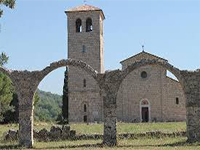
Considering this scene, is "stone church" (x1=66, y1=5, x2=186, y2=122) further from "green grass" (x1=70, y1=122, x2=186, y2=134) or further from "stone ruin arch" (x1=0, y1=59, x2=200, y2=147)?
"stone ruin arch" (x1=0, y1=59, x2=200, y2=147)

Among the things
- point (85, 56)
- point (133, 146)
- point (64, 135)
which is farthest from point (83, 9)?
point (133, 146)

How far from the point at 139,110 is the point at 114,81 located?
86.1 ft

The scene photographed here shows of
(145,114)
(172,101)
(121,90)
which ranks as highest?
(121,90)

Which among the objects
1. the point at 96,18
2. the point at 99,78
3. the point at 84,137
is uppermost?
the point at 96,18

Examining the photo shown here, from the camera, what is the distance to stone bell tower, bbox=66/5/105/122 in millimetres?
44781

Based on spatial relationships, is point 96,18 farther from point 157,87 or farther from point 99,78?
point 99,78

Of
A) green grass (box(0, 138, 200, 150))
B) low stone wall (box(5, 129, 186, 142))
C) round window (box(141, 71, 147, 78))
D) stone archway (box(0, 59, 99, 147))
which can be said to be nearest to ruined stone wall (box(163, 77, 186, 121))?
round window (box(141, 71, 147, 78))

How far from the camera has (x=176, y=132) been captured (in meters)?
22.9

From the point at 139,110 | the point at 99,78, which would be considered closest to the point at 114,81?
the point at 99,78

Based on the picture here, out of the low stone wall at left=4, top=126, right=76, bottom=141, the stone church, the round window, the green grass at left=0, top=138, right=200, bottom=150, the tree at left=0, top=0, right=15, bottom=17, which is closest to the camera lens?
the green grass at left=0, top=138, right=200, bottom=150

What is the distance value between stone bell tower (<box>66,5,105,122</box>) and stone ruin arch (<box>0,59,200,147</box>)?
24.8 meters

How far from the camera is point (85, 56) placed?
46406 mm

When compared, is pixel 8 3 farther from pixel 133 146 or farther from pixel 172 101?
pixel 172 101

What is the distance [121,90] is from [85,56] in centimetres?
597
